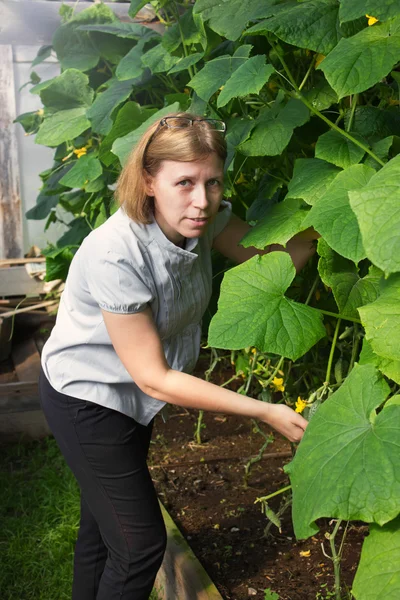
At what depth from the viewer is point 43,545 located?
2.68 m

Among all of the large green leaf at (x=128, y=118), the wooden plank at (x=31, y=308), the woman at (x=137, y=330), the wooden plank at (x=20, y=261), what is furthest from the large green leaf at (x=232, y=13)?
the wooden plank at (x=20, y=261)

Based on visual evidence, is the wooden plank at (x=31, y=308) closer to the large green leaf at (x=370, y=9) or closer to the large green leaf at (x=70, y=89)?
the large green leaf at (x=70, y=89)

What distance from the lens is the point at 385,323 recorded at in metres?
1.33

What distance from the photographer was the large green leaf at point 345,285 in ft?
5.30

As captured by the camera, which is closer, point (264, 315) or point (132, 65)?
point (264, 315)

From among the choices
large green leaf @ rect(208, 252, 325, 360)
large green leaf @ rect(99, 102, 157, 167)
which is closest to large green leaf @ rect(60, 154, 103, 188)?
large green leaf @ rect(99, 102, 157, 167)

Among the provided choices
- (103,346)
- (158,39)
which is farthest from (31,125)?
(103,346)

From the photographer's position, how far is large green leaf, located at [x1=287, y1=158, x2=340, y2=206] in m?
1.71

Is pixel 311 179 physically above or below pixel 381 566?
above

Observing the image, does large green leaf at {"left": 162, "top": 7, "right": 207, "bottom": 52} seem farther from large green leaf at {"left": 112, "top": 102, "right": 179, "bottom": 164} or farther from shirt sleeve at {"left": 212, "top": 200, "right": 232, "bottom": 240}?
shirt sleeve at {"left": 212, "top": 200, "right": 232, "bottom": 240}

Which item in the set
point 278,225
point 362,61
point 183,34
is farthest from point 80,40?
point 362,61

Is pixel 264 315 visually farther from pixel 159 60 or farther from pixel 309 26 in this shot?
pixel 159 60

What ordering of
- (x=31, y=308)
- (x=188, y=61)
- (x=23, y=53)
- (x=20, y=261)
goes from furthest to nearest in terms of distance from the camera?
(x=23, y=53), (x=20, y=261), (x=31, y=308), (x=188, y=61)

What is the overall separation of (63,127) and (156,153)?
4.31ft
